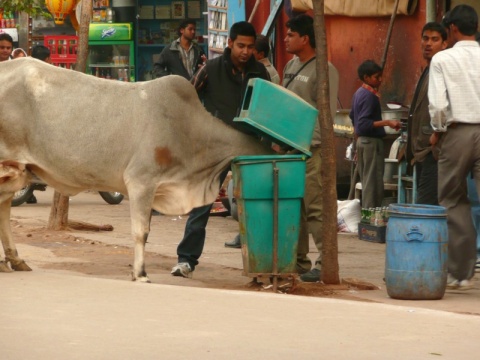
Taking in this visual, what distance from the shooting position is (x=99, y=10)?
26188 millimetres

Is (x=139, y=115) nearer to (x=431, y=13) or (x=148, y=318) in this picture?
(x=148, y=318)

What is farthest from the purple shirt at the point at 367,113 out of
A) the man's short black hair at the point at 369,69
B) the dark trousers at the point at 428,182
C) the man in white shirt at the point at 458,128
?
the man in white shirt at the point at 458,128

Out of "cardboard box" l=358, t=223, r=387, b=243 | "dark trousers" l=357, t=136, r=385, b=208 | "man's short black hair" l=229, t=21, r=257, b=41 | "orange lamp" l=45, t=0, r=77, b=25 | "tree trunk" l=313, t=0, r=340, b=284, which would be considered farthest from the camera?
"orange lamp" l=45, t=0, r=77, b=25

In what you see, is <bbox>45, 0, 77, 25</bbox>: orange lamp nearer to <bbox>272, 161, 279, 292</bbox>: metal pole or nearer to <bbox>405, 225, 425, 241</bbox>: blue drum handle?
<bbox>272, 161, 279, 292</bbox>: metal pole

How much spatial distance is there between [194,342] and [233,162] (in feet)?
9.34

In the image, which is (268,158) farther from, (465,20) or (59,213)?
(59,213)

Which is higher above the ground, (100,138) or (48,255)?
(100,138)

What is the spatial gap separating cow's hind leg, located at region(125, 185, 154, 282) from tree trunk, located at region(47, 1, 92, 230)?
4022 millimetres

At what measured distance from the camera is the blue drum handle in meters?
9.03

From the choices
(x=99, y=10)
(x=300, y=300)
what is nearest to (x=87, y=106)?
(x=300, y=300)

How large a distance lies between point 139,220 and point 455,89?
2.64 m

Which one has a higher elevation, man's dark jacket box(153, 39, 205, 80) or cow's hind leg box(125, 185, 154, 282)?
man's dark jacket box(153, 39, 205, 80)

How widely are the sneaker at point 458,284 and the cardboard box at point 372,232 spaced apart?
3.26m

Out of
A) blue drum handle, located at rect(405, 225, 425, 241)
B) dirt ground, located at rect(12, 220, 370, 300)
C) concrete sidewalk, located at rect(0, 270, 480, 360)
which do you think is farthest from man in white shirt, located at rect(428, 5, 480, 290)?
concrete sidewalk, located at rect(0, 270, 480, 360)
